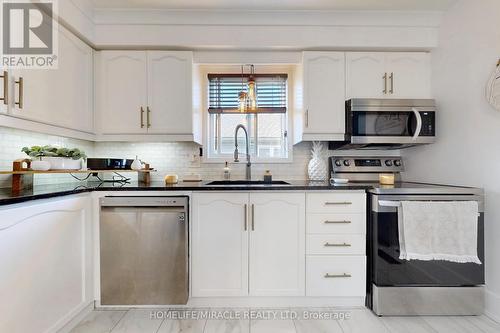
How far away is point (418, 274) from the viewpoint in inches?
74.4

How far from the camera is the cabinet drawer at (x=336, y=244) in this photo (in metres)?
2.01

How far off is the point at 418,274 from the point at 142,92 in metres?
2.72

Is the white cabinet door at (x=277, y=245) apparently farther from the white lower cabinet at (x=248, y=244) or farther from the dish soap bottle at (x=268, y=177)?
the dish soap bottle at (x=268, y=177)

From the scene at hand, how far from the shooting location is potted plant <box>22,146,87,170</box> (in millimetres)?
1787

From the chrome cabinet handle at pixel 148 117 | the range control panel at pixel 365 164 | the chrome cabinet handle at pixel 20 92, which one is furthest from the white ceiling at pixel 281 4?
the range control panel at pixel 365 164

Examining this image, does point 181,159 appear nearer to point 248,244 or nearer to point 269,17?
point 248,244

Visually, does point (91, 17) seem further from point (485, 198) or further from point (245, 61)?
point (485, 198)

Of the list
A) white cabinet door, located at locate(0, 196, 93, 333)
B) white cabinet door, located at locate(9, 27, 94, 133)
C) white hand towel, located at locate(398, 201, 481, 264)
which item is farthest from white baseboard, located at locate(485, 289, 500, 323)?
white cabinet door, located at locate(9, 27, 94, 133)

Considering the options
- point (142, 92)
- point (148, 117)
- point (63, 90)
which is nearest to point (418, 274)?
point (148, 117)

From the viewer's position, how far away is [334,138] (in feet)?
7.91

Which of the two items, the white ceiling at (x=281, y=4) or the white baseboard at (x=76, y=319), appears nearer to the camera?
the white baseboard at (x=76, y=319)

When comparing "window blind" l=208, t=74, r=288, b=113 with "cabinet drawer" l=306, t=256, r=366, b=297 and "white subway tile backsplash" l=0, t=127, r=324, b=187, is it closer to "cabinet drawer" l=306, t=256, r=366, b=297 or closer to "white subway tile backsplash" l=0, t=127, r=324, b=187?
"white subway tile backsplash" l=0, t=127, r=324, b=187

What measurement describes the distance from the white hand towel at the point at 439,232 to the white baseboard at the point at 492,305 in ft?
0.92

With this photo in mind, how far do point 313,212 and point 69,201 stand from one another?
5.69 ft
